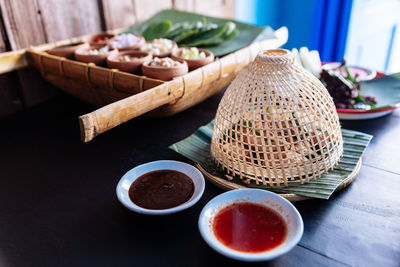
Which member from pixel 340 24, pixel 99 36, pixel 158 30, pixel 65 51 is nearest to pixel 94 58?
pixel 65 51

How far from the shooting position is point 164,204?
0.93 meters

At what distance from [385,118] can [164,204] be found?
117 centimetres

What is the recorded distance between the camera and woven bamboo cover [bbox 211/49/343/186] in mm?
1017

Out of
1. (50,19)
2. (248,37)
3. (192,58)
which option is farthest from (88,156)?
(248,37)

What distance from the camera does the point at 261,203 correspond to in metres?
0.91

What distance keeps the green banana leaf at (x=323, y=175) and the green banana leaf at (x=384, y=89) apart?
356mm

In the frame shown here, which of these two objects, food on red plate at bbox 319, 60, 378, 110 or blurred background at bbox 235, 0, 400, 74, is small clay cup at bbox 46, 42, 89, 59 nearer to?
food on red plate at bbox 319, 60, 378, 110

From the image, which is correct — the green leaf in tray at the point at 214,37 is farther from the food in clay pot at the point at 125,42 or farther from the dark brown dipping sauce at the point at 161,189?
the dark brown dipping sauce at the point at 161,189

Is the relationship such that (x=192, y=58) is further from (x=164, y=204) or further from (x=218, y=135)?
(x=164, y=204)

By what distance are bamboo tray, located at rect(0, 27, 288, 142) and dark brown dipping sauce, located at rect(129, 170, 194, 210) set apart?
21 cm

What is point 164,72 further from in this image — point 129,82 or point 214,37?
point 214,37

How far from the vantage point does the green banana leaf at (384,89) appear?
1552 mm

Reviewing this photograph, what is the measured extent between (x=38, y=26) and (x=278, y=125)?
1499 millimetres

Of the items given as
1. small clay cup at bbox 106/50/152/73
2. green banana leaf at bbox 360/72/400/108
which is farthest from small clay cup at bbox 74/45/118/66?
green banana leaf at bbox 360/72/400/108
